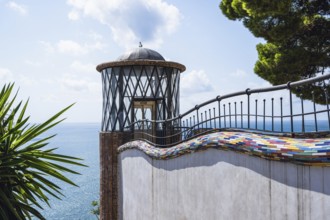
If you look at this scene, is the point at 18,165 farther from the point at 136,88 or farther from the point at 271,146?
the point at 136,88

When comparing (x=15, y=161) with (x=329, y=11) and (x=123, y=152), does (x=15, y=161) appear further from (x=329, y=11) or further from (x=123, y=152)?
(x=329, y=11)

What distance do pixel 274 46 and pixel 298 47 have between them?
99 cm

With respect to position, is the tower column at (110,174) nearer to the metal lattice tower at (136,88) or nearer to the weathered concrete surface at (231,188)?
the metal lattice tower at (136,88)

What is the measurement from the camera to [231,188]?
4.86 metres

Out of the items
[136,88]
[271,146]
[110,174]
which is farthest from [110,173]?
[271,146]

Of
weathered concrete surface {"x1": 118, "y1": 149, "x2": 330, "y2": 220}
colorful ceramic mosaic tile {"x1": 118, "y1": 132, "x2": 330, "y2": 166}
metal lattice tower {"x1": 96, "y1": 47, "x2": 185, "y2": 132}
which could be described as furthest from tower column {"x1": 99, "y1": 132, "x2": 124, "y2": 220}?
colorful ceramic mosaic tile {"x1": 118, "y1": 132, "x2": 330, "y2": 166}

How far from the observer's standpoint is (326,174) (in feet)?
10.9

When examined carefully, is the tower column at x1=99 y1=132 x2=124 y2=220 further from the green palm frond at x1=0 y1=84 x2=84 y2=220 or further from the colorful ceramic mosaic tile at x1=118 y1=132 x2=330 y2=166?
the colorful ceramic mosaic tile at x1=118 y1=132 x2=330 y2=166

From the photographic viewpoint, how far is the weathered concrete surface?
354 centimetres

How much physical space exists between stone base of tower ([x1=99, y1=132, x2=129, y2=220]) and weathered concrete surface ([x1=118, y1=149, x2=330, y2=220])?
16.7ft

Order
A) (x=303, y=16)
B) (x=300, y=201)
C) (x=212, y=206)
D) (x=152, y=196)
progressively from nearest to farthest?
(x=300, y=201)
(x=212, y=206)
(x=152, y=196)
(x=303, y=16)

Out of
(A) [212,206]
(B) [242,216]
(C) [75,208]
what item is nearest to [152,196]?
(A) [212,206]

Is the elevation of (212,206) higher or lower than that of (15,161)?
lower

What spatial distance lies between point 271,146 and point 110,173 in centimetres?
1094
